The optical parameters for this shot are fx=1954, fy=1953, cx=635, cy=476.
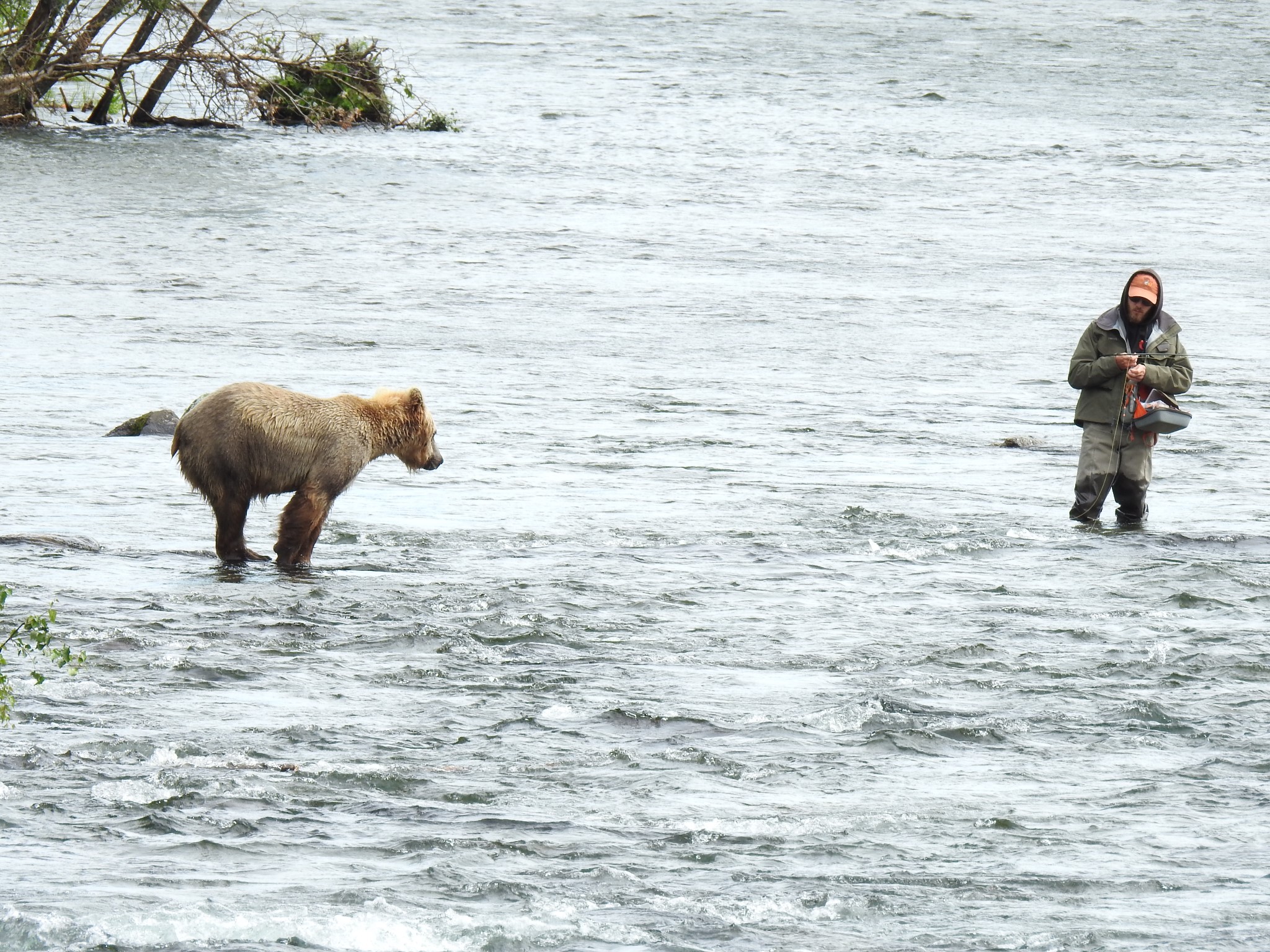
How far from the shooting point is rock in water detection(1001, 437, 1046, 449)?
52.0 feet

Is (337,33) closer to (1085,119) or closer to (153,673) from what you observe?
(1085,119)

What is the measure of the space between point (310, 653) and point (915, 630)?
3.04 meters

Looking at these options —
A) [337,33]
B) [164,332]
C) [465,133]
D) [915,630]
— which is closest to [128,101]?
[465,133]

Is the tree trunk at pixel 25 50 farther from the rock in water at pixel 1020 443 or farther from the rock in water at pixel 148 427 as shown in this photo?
the rock in water at pixel 1020 443

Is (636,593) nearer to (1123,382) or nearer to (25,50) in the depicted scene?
(1123,382)

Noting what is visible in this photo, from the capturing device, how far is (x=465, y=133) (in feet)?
119

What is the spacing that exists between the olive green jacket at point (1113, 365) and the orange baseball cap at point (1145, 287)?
197 mm

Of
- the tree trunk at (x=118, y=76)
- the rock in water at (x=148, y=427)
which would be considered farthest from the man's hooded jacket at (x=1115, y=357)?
the tree trunk at (x=118, y=76)

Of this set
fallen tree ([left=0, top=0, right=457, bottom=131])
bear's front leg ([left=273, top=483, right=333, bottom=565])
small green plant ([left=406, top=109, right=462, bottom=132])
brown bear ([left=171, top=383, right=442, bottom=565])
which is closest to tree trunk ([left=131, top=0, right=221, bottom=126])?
fallen tree ([left=0, top=0, right=457, bottom=131])

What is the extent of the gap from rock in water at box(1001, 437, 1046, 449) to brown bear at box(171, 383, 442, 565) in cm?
646

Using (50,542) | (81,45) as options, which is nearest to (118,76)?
(81,45)

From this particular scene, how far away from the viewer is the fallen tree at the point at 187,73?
3238cm

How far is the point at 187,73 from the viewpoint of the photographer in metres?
32.8

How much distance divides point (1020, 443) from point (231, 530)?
24.5 ft
